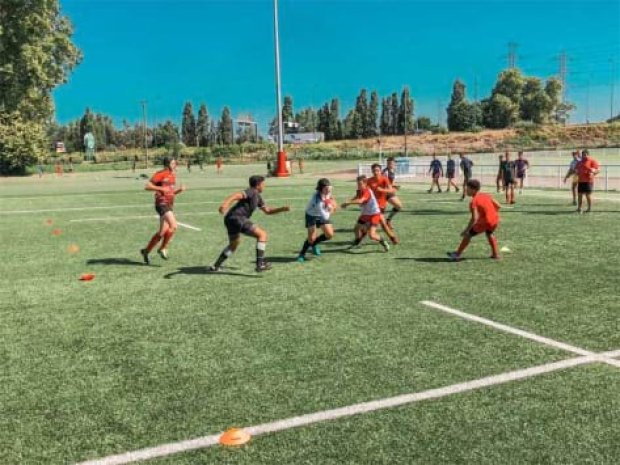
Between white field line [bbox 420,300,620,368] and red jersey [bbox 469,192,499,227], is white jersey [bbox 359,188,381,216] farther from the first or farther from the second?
white field line [bbox 420,300,620,368]

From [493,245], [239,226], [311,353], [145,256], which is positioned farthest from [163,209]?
[493,245]

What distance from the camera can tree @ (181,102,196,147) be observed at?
166875 mm

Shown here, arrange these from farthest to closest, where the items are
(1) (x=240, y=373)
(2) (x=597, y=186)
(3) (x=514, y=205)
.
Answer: (2) (x=597, y=186), (3) (x=514, y=205), (1) (x=240, y=373)

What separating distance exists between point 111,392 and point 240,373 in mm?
1096

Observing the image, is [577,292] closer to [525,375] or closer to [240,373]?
[525,375]

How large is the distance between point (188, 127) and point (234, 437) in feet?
563

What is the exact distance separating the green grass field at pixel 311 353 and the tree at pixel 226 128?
162 meters

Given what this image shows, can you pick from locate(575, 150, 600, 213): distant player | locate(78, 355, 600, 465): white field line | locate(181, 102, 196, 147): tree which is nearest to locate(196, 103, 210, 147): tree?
locate(181, 102, 196, 147): tree

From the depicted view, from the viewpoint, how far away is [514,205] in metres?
21.2

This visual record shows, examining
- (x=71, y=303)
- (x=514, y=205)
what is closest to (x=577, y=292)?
(x=71, y=303)

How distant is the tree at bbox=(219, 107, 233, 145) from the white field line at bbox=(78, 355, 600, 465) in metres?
168

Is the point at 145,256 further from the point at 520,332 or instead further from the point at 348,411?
the point at 348,411

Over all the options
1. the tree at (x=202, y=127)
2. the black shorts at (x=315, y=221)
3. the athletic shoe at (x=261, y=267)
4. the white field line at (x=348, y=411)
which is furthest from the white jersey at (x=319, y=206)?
the tree at (x=202, y=127)

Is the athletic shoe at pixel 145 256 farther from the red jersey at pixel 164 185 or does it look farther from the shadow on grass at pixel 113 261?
the red jersey at pixel 164 185
